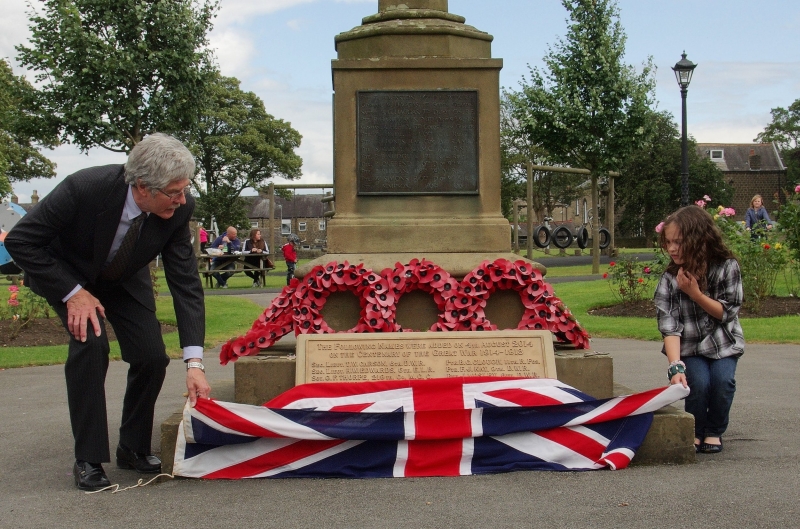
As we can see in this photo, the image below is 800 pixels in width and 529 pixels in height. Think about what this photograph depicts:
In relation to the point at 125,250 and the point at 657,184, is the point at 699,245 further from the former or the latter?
the point at 657,184

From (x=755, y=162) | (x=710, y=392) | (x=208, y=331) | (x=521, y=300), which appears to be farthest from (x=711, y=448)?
(x=755, y=162)

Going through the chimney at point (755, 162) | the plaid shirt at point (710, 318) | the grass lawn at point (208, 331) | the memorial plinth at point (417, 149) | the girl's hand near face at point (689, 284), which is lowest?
the grass lawn at point (208, 331)

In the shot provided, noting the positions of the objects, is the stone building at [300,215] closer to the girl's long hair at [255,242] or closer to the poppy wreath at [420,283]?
the girl's long hair at [255,242]

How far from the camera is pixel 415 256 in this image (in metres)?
6.20

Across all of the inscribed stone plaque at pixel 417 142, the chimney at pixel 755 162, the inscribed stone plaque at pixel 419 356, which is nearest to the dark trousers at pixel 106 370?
the inscribed stone plaque at pixel 419 356

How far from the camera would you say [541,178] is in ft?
206

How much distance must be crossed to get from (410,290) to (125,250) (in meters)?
2.04

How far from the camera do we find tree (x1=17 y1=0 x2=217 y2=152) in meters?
25.4

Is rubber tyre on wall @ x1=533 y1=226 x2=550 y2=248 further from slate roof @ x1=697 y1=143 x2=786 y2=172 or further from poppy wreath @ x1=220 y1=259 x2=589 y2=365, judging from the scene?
slate roof @ x1=697 y1=143 x2=786 y2=172

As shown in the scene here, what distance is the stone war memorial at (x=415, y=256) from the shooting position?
5.29m

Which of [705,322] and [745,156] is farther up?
[745,156]

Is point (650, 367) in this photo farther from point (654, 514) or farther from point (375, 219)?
point (654, 514)

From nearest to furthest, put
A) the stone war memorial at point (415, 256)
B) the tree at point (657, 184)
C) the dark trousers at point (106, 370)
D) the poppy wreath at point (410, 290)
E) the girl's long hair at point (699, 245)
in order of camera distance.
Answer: the dark trousers at point (106, 370), the girl's long hair at point (699, 245), the stone war memorial at point (415, 256), the poppy wreath at point (410, 290), the tree at point (657, 184)

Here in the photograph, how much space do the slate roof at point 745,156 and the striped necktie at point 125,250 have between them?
82.1 m
